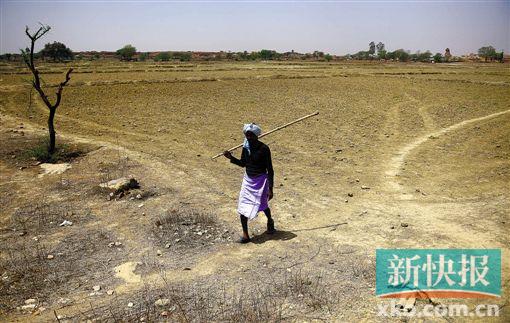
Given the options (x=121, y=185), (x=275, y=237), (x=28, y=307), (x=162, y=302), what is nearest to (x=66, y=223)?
(x=121, y=185)

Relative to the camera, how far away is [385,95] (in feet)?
69.3

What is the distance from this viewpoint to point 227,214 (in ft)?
22.2

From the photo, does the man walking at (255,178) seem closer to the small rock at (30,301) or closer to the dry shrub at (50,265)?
the dry shrub at (50,265)

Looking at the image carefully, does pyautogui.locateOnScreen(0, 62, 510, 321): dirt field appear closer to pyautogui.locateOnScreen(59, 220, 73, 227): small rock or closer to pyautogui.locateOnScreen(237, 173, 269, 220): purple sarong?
pyautogui.locateOnScreen(59, 220, 73, 227): small rock

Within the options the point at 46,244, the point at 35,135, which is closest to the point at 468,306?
the point at 46,244

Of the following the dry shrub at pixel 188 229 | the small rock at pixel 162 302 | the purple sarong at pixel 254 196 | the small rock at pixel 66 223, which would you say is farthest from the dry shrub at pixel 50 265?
the purple sarong at pixel 254 196

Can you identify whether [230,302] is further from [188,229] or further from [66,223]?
[66,223]

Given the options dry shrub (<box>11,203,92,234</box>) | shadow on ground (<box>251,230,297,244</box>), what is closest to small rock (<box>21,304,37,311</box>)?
dry shrub (<box>11,203,92,234</box>)

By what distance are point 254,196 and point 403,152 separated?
651cm

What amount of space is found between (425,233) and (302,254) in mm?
1909

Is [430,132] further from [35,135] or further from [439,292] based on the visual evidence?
[35,135]

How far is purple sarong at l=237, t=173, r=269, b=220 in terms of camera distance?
553 cm

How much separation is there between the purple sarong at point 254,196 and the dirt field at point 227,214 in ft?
1.81

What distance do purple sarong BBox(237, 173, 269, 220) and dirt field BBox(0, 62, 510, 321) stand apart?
1.81ft
